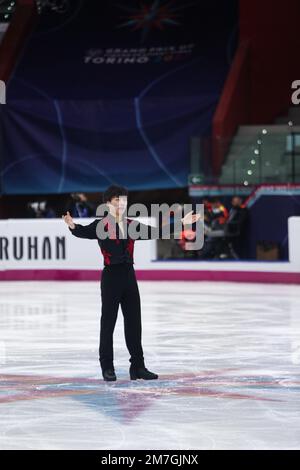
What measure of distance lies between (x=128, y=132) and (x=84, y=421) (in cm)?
1883

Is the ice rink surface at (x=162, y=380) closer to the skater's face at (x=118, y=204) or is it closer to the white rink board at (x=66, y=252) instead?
the skater's face at (x=118, y=204)

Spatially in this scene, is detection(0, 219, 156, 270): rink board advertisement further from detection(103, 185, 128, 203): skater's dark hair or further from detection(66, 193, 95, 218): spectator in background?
detection(103, 185, 128, 203): skater's dark hair

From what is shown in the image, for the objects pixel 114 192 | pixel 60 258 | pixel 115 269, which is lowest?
pixel 115 269

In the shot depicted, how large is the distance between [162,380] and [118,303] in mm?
776

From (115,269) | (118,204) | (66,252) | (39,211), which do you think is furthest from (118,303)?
(39,211)

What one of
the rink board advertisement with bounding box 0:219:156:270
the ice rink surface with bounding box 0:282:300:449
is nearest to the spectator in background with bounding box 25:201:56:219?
the rink board advertisement with bounding box 0:219:156:270

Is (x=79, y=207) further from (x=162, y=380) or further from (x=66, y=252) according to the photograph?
A: (x=162, y=380)

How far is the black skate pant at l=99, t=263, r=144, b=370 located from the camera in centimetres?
864

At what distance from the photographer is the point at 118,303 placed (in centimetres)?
873

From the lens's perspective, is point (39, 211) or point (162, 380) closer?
point (162, 380)

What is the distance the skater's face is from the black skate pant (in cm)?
42

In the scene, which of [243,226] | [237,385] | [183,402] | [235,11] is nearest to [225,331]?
[237,385]
